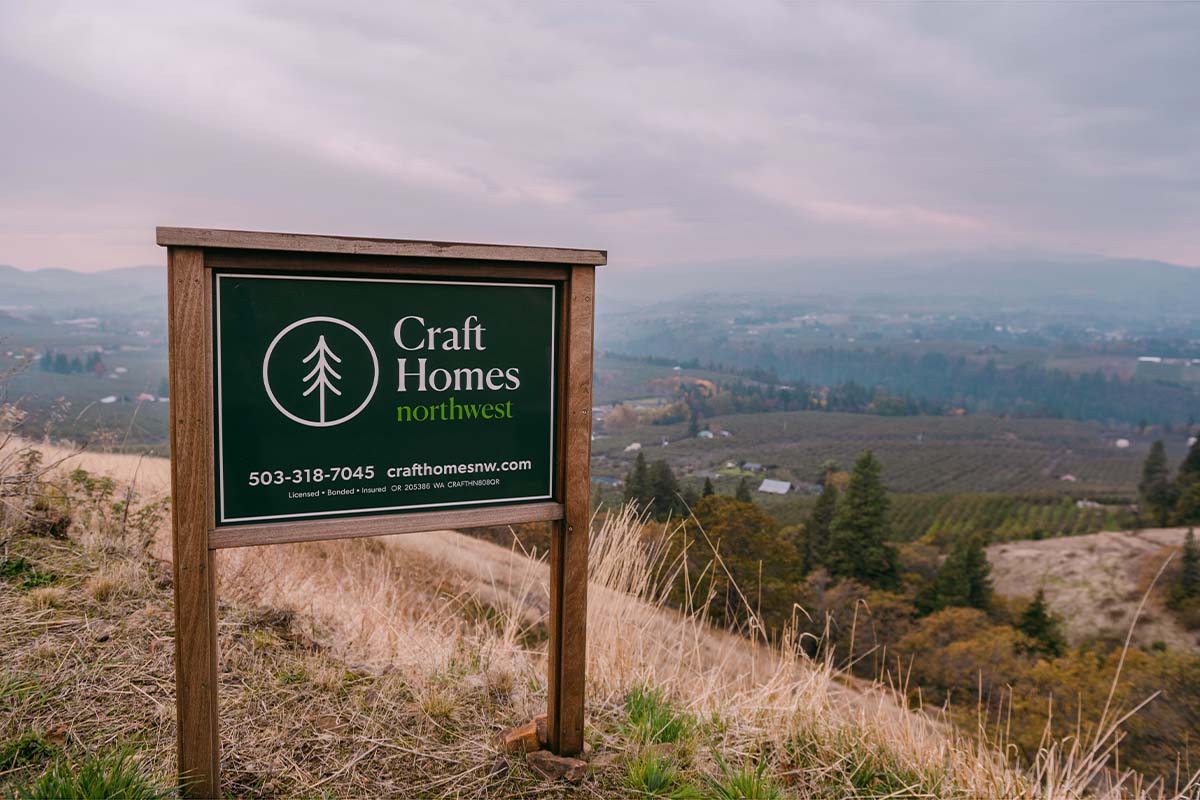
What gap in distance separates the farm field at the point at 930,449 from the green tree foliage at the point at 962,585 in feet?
43.1

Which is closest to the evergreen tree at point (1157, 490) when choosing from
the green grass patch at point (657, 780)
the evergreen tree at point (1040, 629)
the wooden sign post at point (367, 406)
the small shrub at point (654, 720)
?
the evergreen tree at point (1040, 629)

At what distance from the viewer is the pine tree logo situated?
2258mm

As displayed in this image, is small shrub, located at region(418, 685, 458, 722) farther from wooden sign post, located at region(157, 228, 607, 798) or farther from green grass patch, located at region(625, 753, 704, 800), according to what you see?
green grass patch, located at region(625, 753, 704, 800)

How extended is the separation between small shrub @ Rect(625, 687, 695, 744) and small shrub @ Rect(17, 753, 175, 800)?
61.0 inches

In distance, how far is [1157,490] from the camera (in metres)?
56.5

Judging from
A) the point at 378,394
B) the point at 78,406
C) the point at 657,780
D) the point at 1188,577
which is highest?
the point at 378,394

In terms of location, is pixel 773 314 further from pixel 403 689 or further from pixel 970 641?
pixel 403 689

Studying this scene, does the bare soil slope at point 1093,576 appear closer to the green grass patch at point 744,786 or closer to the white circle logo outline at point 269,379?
the green grass patch at point 744,786

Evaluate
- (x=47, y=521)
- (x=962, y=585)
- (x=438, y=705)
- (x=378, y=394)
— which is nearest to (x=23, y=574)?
(x=47, y=521)

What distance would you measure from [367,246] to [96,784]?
5.10 feet

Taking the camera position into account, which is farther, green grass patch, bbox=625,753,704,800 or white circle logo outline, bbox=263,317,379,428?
green grass patch, bbox=625,753,704,800

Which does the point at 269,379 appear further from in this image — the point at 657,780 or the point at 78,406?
the point at 78,406

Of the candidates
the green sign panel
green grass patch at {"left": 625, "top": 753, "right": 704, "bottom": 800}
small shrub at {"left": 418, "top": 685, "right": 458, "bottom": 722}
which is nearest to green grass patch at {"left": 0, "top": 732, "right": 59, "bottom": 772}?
the green sign panel

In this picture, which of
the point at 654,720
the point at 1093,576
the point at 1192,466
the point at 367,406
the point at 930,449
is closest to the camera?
the point at 367,406
